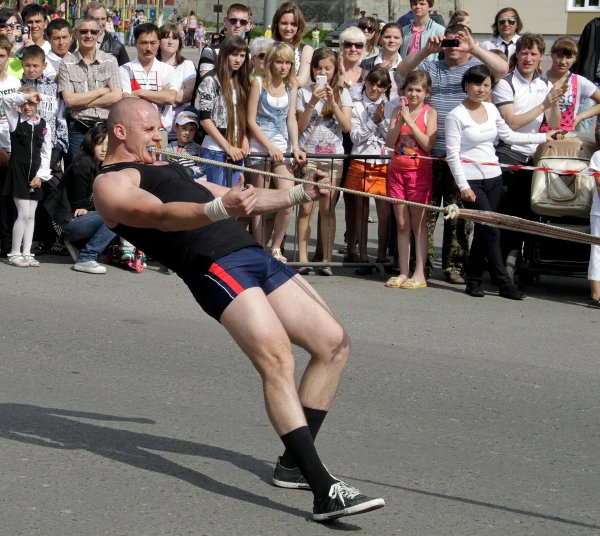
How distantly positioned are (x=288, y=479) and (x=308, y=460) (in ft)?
1.42

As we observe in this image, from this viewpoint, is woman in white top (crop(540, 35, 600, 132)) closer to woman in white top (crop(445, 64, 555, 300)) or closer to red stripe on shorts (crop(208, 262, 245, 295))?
woman in white top (crop(445, 64, 555, 300))

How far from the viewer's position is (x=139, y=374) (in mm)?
7016

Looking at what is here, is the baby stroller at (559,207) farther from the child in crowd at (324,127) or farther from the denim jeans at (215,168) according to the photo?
the denim jeans at (215,168)

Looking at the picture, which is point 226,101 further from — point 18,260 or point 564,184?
point 564,184

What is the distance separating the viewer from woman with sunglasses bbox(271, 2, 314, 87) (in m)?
10.9

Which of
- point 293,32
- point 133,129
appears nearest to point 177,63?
point 293,32

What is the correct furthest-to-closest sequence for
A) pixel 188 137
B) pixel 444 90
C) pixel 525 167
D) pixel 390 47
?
1. pixel 390 47
2. pixel 188 137
3. pixel 444 90
4. pixel 525 167

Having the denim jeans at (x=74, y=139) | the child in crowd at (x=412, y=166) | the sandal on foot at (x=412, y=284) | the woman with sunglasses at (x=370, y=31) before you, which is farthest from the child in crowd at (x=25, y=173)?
the woman with sunglasses at (x=370, y=31)

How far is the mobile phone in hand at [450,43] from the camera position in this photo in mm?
10109

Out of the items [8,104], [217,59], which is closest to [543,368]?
[217,59]

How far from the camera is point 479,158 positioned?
380 inches

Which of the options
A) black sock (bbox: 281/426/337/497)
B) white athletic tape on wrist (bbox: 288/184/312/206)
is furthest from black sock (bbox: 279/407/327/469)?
white athletic tape on wrist (bbox: 288/184/312/206)

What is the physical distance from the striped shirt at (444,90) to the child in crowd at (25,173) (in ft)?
11.2

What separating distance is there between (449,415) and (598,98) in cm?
537
